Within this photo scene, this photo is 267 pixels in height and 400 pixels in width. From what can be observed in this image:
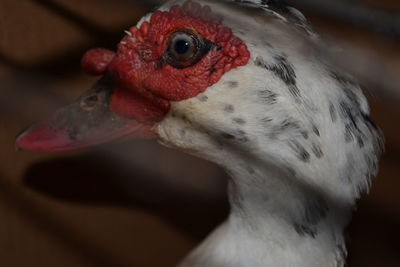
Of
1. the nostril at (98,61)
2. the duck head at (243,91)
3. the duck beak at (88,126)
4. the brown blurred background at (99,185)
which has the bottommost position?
the brown blurred background at (99,185)

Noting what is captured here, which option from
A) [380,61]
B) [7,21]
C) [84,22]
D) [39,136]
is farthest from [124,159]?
[380,61]

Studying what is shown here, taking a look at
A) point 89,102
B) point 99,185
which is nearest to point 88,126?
point 89,102

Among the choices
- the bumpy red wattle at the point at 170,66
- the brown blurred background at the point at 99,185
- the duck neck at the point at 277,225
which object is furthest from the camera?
the brown blurred background at the point at 99,185

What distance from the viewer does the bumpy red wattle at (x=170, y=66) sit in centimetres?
83

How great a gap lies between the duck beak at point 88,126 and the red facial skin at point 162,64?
0.06ft

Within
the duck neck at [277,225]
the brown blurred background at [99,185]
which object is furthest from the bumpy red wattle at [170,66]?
the brown blurred background at [99,185]

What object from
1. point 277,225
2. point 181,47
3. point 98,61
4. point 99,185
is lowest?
point 99,185

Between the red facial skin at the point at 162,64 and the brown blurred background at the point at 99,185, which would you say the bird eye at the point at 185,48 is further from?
the brown blurred background at the point at 99,185

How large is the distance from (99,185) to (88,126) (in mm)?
735

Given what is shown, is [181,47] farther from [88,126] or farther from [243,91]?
[88,126]

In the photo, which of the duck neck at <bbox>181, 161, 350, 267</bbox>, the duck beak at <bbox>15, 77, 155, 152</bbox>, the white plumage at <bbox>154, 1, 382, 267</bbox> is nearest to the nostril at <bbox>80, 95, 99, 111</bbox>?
the duck beak at <bbox>15, 77, 155, 152</bbox>

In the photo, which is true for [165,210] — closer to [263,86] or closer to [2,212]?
[2,212]

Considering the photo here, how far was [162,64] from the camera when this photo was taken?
88 centimetres

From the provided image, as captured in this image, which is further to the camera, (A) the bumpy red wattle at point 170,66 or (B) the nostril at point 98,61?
(B) the nostril at point 98,61
